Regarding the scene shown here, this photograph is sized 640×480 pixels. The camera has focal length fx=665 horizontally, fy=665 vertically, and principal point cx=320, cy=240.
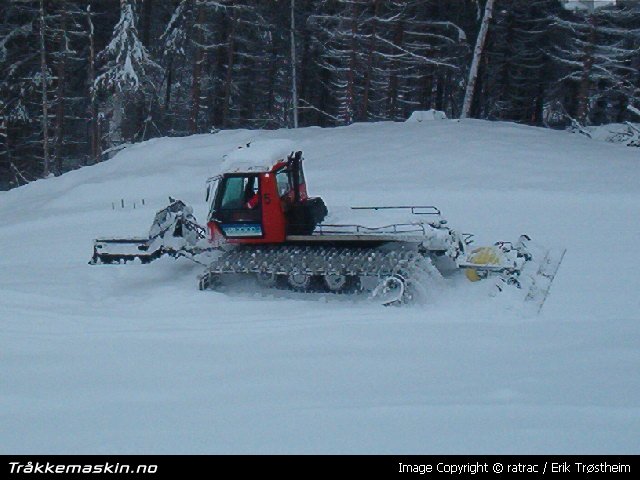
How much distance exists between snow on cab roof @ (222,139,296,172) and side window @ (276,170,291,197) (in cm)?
23

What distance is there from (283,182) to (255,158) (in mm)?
620

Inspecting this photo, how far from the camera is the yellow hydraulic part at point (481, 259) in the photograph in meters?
10.1

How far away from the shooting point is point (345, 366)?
698cm

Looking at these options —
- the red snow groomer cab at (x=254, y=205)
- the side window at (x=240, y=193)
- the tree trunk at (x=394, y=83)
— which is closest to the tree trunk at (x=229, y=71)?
the tree trunk at (x=394, y=83)

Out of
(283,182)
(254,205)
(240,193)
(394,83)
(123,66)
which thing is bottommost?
(254,205)

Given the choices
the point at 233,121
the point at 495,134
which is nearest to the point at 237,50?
the point at 233,121

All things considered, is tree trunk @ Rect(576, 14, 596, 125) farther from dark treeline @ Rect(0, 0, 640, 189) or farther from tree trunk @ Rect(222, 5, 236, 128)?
tree trunk @ Rect(222, 5, 236, 128)

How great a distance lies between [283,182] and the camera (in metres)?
10.8

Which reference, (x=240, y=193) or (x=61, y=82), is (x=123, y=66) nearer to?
(x=61, y=82)

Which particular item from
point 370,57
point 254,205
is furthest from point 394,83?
point 254,205

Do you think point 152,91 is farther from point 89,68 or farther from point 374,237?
point 374,237

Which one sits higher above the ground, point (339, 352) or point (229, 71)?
point (229, 71)

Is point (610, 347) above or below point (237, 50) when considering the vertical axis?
below
